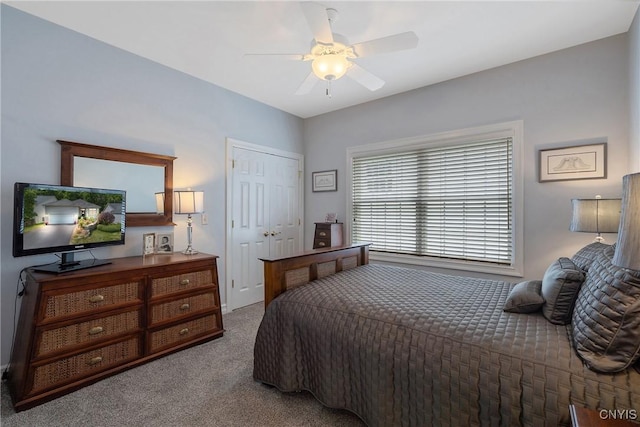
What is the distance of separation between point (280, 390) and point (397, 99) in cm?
340

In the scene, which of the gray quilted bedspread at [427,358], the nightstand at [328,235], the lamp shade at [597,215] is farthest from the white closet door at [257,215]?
the lamp shade at [597,215]

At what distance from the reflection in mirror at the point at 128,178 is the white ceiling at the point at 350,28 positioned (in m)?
1.09

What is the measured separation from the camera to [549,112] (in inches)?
109

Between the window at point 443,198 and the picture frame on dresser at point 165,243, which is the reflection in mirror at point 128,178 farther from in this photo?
the window at point 443,198

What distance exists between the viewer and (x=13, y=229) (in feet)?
6.90

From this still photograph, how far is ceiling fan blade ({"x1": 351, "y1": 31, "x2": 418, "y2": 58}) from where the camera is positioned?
76.0 inches

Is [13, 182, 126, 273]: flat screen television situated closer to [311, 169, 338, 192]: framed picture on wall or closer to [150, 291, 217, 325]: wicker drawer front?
[150, 291, 217, 325]: wicker drawer front

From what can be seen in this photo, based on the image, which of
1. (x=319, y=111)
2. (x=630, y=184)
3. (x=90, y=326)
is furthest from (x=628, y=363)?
(x=319, y=111)

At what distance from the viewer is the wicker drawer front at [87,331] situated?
1904 millimetres

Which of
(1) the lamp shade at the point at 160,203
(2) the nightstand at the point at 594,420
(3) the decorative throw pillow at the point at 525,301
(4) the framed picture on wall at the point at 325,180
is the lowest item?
(2) the nightstand at the point at 594,420

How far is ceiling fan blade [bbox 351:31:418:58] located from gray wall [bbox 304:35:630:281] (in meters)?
1.57

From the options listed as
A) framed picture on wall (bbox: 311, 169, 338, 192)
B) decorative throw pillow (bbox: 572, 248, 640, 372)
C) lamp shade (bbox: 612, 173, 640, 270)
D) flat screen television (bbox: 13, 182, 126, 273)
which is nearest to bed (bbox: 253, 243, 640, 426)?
decorative throw pillow (bbox: 572, 248, 640, 372)

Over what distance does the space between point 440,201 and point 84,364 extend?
3.61 meters

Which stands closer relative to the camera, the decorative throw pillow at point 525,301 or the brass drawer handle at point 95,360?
the decorative throw pillow at point 525,301
